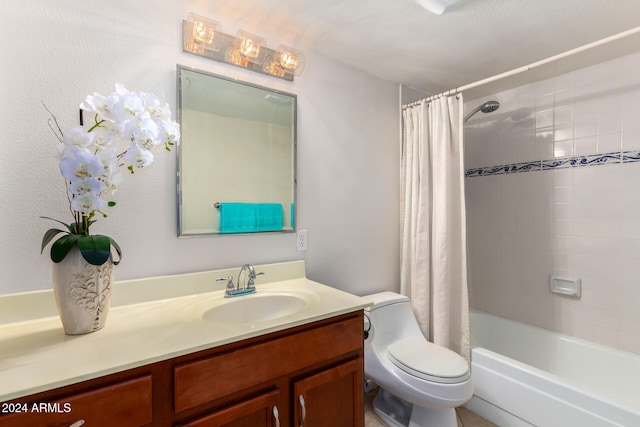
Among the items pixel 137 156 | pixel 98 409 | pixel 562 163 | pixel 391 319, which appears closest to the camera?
pixel 98 409

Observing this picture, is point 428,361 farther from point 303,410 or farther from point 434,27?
point 434,27

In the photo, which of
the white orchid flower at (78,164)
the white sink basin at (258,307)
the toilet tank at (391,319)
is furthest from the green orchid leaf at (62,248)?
the toilet tank at (391,319)

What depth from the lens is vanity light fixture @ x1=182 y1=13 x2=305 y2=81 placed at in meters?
1.31

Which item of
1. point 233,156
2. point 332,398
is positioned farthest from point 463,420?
point 233,156

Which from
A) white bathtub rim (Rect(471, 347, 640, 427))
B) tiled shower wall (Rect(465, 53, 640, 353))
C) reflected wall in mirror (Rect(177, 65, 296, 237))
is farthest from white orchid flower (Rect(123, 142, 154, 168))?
tiled shower wall (Rect(465, 53, 640, 353))

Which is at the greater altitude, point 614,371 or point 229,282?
point 229,282

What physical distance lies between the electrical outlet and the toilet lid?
0.76 metres

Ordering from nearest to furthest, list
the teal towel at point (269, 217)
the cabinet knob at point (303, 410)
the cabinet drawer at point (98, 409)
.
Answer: the cabinet drawer at point (98, 409), the cabinet knob at point (303, 410), the teal towel at point (269, 217)

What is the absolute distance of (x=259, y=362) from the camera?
3.10 feet

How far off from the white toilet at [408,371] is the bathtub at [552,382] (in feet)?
Answer: 1.01

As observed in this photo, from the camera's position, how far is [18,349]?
31.9 inches

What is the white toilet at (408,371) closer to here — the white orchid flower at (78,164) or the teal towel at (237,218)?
the teal towel at (237,218)

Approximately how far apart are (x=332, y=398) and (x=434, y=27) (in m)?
1.77

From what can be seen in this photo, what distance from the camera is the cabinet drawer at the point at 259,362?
32.6 inches
